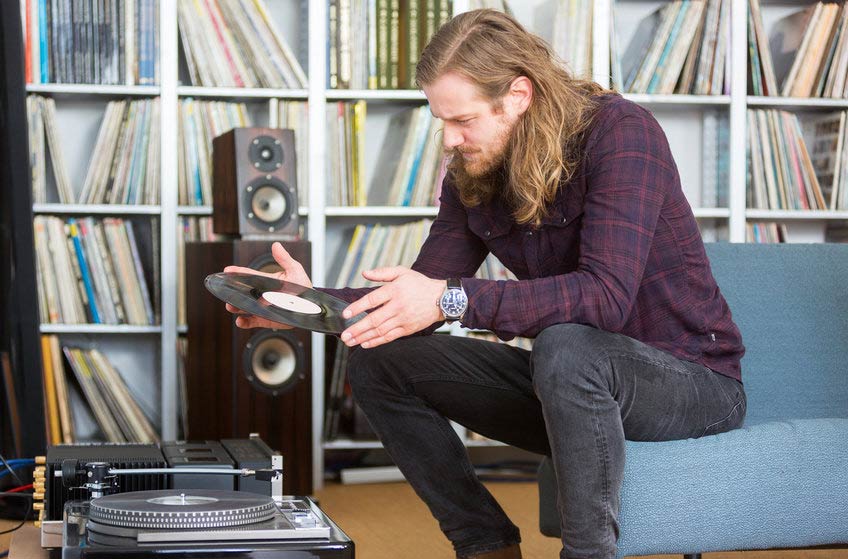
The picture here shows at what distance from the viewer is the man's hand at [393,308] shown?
139 centimetres

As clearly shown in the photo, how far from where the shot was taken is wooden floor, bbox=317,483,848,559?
2.19 metres

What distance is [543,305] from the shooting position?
147 centimetres

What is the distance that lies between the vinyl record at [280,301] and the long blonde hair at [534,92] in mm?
371

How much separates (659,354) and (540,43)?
20.8 inches

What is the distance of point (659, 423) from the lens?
1.51 meters

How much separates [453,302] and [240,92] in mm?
1727

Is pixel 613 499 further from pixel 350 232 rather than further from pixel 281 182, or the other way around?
pixel 350 232

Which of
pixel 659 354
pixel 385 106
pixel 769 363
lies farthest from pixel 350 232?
pixel 659 354

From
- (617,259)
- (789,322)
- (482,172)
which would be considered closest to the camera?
(617,259)

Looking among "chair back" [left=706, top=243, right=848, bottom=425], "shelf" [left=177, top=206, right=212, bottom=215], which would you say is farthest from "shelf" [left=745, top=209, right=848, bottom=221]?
"shelf" [left=177, top=206, right=212, bottom=215]

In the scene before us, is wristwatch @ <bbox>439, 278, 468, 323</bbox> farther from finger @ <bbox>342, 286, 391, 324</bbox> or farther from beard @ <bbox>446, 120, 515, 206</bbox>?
A: beard @ <bbox>446, 120, 515, 206</bbox>

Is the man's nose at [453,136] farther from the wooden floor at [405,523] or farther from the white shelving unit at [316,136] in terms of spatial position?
the white shelving unit at [316,136]

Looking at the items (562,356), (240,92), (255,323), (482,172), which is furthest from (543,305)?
(240,92)

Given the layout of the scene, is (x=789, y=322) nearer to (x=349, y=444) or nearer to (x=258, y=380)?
(x=258, y=380)
